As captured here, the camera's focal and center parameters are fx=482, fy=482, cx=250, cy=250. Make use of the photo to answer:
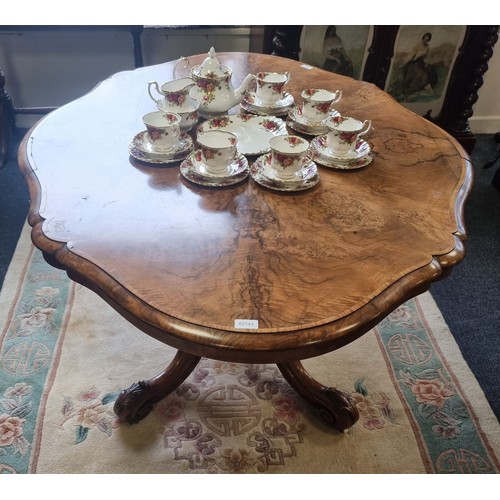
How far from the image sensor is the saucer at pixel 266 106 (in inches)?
46.3

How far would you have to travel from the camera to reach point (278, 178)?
3.03 ft

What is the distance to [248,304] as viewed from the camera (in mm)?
677

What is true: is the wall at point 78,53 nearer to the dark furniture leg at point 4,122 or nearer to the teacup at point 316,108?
the dark furniture leg at point 4,122

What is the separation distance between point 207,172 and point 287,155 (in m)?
0.16

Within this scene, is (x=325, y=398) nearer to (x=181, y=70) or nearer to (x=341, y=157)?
(x=341, y=157)

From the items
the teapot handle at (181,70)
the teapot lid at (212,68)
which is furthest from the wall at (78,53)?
the teapot lid at (212,68)

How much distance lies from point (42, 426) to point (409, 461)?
85 cm

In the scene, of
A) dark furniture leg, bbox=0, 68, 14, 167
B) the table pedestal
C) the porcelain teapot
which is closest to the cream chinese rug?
the table pedestal

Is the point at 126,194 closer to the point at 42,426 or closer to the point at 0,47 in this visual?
the point at 42,426

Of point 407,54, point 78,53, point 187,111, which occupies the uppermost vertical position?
point 187,111

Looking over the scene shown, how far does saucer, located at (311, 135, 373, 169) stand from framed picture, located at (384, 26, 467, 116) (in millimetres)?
1099

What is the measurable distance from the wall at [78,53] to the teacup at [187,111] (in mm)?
1014

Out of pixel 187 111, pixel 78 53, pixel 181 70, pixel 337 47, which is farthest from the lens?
pixel 78 53

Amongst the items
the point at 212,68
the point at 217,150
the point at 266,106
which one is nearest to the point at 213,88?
the point at 212,68
